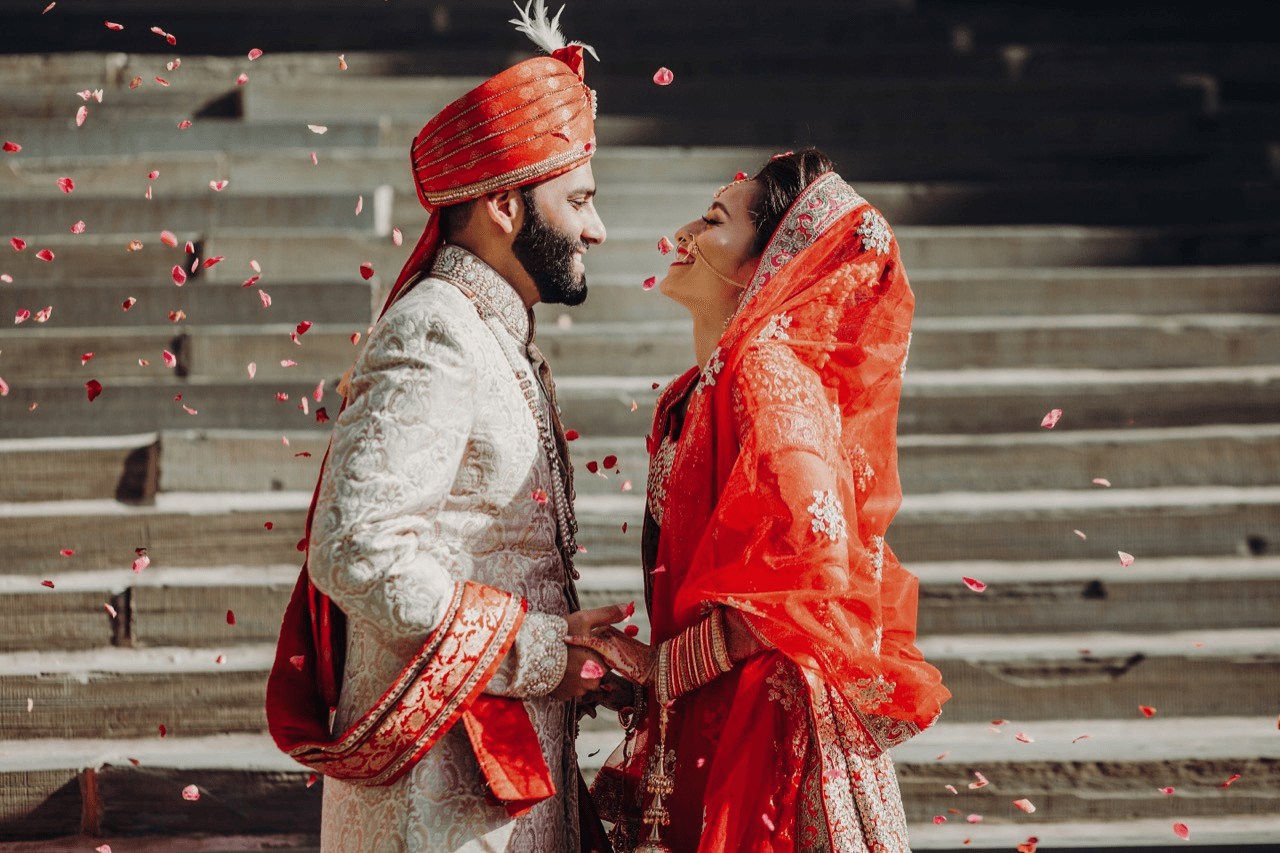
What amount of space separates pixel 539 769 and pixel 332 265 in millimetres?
3553

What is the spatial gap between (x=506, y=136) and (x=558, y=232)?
183mm

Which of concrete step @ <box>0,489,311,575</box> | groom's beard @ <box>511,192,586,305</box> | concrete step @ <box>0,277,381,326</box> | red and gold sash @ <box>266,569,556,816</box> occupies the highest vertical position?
concrete step @ <box>0,277,381,326</box>

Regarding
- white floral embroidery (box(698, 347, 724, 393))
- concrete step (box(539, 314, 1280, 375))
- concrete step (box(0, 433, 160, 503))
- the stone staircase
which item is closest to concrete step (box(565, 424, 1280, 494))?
the stone staircase

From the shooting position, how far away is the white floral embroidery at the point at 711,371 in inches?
86.1

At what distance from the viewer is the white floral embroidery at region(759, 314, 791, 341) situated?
2.16 metres

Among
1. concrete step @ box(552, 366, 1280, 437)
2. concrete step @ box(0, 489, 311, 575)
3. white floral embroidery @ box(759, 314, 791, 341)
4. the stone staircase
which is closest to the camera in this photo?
white floral embroidery @ box(759, 314, 791, 341)

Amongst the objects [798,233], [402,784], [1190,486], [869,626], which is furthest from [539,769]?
[1190,486]

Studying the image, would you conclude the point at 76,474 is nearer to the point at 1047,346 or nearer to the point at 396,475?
the point at 396,475

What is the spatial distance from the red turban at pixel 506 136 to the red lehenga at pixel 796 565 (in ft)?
1.52

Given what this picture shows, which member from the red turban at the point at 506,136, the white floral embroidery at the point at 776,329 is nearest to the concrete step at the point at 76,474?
the red turban at the point at 506,136

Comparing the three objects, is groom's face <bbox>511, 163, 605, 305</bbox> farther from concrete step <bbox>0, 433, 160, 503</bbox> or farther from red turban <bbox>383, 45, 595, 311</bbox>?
concrete step <bbox>0, 433, 160, 503</bbox>

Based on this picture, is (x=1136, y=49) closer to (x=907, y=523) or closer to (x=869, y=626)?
(x=907, y=523)

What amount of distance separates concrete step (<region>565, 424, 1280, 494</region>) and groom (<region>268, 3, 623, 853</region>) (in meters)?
2.15

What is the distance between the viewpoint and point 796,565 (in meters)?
1.99
